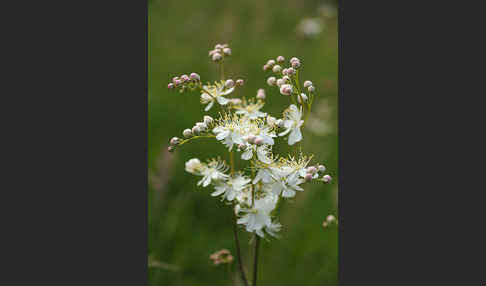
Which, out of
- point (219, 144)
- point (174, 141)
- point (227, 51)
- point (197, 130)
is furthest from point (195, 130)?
point (219, 144)

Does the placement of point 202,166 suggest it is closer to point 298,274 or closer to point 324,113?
point 298,274

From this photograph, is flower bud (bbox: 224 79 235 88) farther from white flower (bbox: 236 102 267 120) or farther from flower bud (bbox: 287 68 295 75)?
flower bud (bbox: 287 68 295 75)

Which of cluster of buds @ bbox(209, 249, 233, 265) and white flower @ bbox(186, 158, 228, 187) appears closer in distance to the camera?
white flower @ bbox(186, 158, 228, 187)

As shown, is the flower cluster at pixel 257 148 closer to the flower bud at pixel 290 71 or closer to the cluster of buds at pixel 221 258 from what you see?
the flower bud at pixel 290 71

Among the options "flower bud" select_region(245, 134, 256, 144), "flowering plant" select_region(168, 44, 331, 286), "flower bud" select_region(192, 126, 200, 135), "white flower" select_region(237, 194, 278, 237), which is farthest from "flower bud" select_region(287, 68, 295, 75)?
"white flower" select_region(237, 194, 278, 237)

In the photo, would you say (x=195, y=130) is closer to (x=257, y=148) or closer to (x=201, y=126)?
(x=201, y=126)

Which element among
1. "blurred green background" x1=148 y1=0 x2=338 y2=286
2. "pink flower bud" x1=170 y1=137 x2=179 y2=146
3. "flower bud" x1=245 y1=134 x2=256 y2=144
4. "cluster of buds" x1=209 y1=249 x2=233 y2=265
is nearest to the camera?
"flower bud" x1=245 y1=134 x2=256 y2=144
